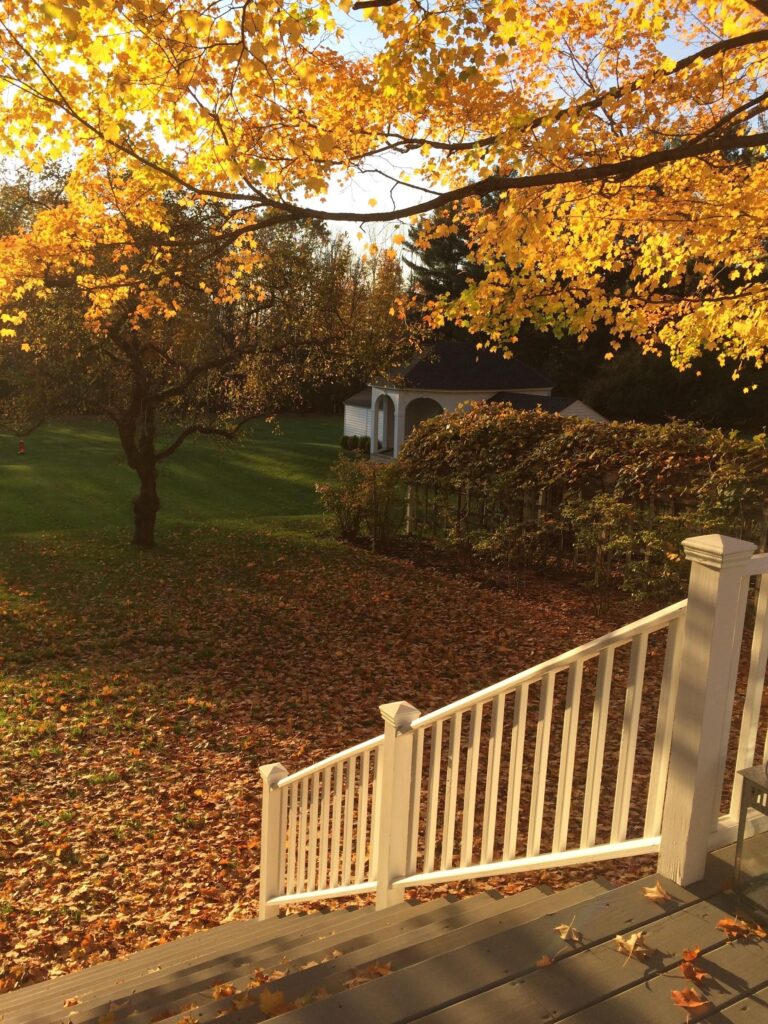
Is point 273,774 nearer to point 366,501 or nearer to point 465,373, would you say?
point 366,501

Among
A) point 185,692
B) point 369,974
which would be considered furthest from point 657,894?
point 185,692

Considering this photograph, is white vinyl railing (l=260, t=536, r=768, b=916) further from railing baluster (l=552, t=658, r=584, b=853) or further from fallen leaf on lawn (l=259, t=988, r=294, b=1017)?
fallen leaf on lawn (l=259, t=988, r=294, b=1017)

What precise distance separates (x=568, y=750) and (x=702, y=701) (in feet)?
1.83

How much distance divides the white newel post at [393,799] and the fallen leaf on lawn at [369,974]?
1001 mm

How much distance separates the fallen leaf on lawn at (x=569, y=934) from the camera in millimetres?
2613

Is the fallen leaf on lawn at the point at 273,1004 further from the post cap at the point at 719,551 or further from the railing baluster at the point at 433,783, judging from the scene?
the post cap at the point at 719,551

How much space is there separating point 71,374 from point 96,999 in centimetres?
1248

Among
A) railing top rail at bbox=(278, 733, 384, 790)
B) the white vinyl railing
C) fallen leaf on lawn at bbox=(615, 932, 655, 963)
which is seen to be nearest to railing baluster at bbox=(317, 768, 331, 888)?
railing top rail at bbox=(278, 733, 384, 790)

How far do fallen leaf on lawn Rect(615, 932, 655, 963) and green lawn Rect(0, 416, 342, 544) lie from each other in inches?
574

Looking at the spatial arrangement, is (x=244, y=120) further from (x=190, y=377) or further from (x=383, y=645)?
(x=190, y=377)

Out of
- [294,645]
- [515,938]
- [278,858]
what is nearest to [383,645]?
[294,645]

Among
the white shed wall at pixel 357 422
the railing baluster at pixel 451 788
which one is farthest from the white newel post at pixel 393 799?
the white shed wall at pixel 357 422

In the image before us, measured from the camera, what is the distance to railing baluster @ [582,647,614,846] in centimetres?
290

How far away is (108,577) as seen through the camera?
13148 mm
